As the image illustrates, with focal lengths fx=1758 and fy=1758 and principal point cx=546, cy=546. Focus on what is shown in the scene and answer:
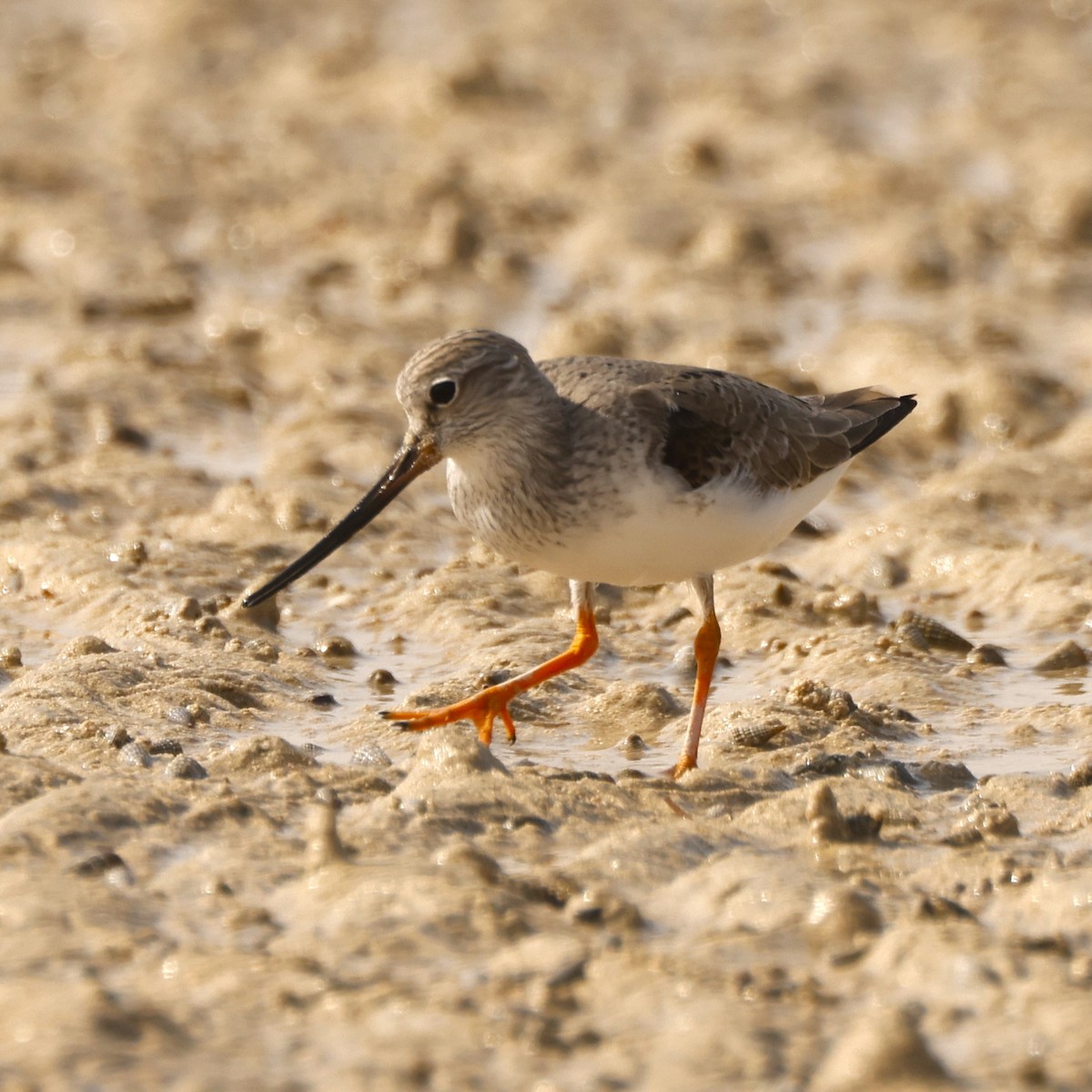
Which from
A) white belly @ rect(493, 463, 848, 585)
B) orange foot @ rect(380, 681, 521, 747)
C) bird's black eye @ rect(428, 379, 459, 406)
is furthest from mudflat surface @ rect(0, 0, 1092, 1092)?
bird's black eye @ rect(428, 379, 459, 406)

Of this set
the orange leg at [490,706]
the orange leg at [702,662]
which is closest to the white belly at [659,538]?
the orange leg at [702,662]

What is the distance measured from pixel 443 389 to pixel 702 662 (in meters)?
1.69

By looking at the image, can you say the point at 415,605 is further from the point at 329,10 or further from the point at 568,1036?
the point at 329,10

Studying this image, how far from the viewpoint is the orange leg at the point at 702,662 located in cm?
723

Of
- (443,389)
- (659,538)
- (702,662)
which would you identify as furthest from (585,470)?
(702,662)

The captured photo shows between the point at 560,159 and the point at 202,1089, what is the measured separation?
10.5 m

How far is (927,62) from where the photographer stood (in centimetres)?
1603

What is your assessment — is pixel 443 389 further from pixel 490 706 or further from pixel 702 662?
pixel 702 662

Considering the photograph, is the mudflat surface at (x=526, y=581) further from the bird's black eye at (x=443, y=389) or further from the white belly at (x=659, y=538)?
the bird's black eye at (x=443, y=389)

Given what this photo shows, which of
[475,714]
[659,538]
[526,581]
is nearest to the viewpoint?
[659,538]

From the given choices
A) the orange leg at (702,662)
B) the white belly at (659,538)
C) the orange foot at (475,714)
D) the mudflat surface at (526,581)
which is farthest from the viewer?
the orange foot at (475,714)

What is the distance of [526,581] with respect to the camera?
926cm

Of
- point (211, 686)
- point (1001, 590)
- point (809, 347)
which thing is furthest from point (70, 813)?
point (809, 347)

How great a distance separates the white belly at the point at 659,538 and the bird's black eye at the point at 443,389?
2.13 feet
